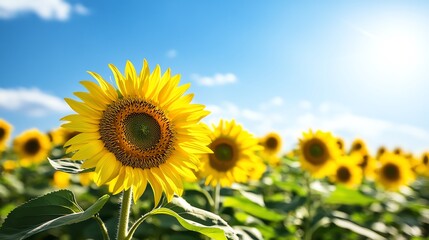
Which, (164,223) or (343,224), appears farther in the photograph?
(343,224)

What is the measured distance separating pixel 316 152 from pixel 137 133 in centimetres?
479

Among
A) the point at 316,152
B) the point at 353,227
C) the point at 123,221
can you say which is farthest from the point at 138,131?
the point at 316,152

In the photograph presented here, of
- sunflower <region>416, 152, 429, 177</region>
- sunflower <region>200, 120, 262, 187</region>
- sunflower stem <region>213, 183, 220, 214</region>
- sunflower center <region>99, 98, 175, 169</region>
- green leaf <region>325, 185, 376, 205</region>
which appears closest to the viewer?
sunflower center <region>99, 98, 175, 169</region>

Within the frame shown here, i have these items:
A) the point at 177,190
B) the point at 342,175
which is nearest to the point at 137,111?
the point at 177,190

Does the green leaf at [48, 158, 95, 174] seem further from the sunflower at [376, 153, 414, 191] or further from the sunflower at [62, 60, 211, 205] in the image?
the sunflower at [376, 153, 414, 191]

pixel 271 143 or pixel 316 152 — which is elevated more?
pixel 271 143

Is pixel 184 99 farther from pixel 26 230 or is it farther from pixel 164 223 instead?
pixel 164 223

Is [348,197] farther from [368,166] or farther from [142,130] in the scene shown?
[368,166]

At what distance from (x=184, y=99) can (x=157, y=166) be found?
453 millimetres

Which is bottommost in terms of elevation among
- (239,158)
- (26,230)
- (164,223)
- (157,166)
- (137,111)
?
(26,230)

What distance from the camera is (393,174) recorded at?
939 centimetres

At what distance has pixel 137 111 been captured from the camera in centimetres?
284

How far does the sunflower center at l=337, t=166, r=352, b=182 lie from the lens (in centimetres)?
854

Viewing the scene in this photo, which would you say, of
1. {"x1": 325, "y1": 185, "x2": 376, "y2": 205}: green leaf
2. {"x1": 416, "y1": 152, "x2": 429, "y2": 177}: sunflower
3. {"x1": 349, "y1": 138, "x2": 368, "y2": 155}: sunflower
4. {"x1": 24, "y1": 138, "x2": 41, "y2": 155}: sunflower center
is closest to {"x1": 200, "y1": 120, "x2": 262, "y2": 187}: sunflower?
{"x1": 325, "y1": 185, "x2": 376, "y2": 205}: green leaf
